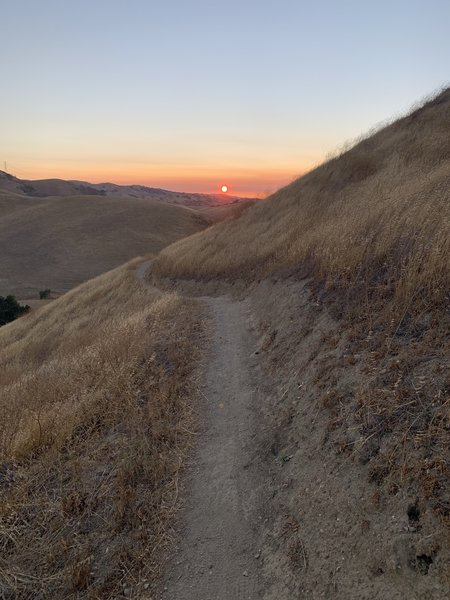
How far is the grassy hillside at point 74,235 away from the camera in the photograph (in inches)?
2109

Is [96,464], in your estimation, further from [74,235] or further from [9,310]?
[74,235]

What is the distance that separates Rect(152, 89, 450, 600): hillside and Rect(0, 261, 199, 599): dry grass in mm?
1418

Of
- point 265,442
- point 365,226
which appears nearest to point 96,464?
point 265,442

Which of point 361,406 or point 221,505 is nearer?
point 361,406

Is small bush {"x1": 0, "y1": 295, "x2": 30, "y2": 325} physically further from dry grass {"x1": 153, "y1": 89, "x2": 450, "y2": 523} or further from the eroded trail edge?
the eroded trail edge

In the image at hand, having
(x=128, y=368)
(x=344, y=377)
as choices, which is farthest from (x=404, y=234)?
(x=128, y=368)

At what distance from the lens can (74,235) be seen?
6831 centimetres

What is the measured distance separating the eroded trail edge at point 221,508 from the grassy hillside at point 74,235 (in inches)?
1651

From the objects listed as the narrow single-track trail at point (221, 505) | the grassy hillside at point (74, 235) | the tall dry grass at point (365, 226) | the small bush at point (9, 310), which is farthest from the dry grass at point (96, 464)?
the grassy hillside at point (74, 235)

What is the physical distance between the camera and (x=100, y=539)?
16.3ft

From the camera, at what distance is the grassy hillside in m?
53.6

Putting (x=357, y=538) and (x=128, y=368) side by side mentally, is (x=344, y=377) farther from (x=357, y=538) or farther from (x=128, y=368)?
(x=128, y=368)

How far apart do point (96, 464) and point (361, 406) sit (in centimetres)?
395

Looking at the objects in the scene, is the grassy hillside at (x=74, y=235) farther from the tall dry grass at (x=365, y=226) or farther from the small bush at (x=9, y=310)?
the tall dry grass at (x=365, y=226)
